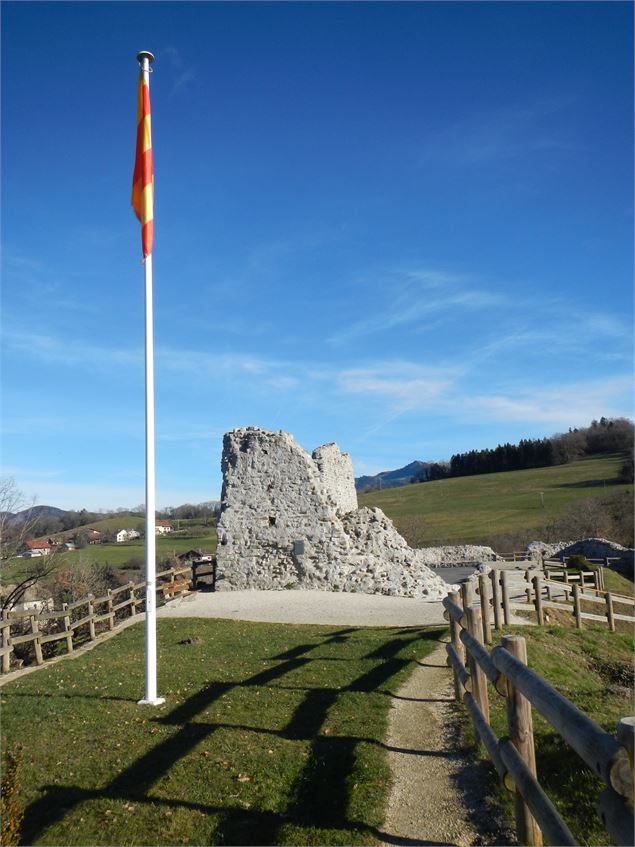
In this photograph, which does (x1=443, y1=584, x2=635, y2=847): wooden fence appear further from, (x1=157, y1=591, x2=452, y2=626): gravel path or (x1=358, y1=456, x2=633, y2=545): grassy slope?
(x1=358, y1=456, x2=633, y2=545): grassy slope

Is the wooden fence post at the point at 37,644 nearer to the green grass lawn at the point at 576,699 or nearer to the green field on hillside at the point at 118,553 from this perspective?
the green grass lawn at the point at 576,699

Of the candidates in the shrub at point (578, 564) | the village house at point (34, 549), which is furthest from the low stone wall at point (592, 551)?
the village house at point (34, 549)

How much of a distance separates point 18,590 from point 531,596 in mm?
18261

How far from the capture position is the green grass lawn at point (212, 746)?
4.73 meters

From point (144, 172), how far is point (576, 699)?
9166 millimetres

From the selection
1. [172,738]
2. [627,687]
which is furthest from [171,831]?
[627,687]

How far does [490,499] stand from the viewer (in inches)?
2729

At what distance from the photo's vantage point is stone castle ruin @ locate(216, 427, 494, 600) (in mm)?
20641

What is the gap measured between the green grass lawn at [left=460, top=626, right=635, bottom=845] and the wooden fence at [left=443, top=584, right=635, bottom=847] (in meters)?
0.57

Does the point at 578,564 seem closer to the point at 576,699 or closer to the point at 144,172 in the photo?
the point at 576,699

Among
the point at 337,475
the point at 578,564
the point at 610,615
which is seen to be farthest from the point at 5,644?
the point at 578,564

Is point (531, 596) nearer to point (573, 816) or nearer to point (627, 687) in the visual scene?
point (627, 687)

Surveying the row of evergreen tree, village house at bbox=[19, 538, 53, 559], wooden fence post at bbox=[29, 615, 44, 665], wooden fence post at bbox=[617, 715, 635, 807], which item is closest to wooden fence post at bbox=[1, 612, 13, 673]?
wooden fence post at bbox=[29, 615, 44, 665]

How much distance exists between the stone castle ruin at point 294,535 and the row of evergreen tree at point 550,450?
6414cm
